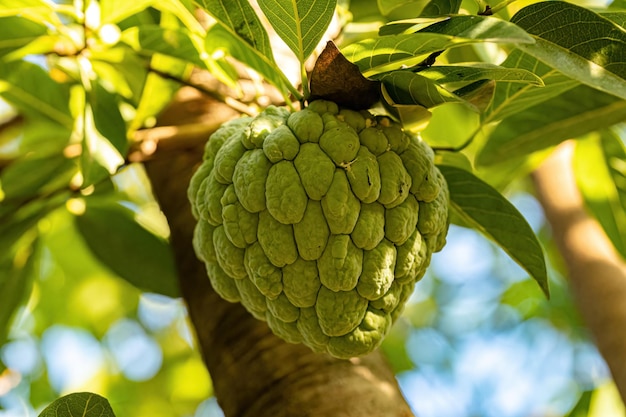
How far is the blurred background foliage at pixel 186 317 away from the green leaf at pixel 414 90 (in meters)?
0.20

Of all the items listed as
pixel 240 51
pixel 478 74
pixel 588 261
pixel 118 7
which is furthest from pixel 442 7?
pixel 588 261

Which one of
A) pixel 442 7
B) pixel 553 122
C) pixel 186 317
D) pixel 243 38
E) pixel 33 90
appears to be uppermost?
pixel 442 7

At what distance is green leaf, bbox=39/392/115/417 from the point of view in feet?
3.71

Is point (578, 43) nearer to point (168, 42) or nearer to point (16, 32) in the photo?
point (168, 42)

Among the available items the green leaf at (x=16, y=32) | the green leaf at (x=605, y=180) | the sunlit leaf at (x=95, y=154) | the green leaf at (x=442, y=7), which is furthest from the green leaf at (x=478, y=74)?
the green leaf at (x=605, y=180)

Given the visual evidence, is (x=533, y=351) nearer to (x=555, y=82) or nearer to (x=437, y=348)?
(x=437, y=348)

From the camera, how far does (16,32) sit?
1.57 metres

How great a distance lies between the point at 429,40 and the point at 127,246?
1.18 m

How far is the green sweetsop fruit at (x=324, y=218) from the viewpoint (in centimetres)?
108

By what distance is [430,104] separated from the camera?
113cm

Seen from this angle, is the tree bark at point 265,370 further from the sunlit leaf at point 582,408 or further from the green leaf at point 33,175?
the sunlit leaf at point 582,408

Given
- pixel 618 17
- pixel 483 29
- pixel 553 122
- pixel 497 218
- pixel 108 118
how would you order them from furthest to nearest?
pixel 553 122 → pixel 108 118 → pixel 497 218 → pixel 618 17 → pixel 483 29

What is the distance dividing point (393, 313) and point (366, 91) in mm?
378

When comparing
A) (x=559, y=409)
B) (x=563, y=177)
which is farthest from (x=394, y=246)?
(x=559, y=409)
